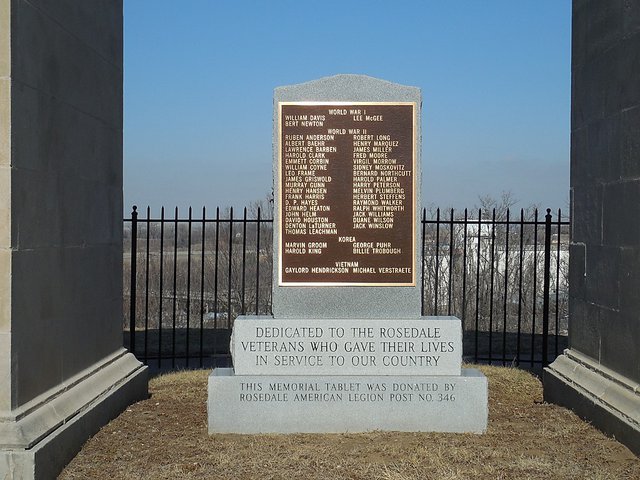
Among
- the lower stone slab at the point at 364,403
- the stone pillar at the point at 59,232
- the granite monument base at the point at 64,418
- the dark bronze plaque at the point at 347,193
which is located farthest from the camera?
the dark bronze plaque at the point at 347,193

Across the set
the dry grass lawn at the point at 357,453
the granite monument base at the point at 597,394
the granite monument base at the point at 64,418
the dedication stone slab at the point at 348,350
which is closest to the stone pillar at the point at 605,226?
the granite monument base at the point at 597,394

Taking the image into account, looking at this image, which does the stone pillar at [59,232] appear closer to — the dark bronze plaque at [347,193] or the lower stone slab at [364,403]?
the lower stone slab at [364,403]

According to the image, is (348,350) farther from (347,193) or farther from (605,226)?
(605,226)

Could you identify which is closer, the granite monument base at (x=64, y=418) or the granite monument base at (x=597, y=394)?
the granite monument base at (x=64, y=418)

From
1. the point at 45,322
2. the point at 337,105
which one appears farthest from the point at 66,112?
the point at 337,105

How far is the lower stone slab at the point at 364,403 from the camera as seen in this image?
724 cm

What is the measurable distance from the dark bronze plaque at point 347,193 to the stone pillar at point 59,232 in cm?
186

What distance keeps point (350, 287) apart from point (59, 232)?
2.69m

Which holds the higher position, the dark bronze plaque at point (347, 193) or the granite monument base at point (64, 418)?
the dark bronze plaque at point (347, 193)

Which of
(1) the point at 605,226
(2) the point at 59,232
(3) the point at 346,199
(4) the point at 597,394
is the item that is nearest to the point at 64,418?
(2) the point at 59,232

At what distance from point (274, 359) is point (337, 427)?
2.81ft

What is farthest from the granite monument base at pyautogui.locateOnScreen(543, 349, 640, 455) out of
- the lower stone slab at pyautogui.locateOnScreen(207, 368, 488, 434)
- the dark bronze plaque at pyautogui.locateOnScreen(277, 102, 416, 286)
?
the dark bronze plaque at pyautogui.locateOnScreen(277, 102, 416, 286)

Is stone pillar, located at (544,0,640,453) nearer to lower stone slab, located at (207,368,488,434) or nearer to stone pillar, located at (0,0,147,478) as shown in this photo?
lower stone slab, located at (207,368,488,434)

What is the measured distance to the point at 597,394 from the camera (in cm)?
734
